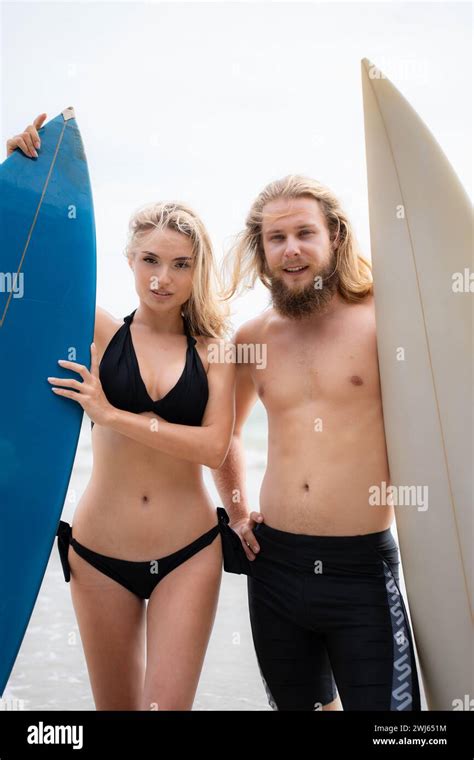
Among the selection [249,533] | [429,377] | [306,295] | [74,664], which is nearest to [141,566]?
[249,533]

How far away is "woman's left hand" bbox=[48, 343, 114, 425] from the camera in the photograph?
218 centimetres

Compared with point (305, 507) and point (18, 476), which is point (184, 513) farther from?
point (18, 476)

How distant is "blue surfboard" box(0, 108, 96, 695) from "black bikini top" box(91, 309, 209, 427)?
18cm

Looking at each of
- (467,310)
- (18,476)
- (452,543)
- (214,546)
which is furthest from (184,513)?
(467,310)

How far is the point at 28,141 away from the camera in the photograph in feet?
8.67

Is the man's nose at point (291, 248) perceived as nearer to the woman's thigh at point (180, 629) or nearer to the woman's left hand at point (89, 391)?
the woman's left hand at point (89, 391)

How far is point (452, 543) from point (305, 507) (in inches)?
22.3

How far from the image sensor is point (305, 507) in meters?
2.36

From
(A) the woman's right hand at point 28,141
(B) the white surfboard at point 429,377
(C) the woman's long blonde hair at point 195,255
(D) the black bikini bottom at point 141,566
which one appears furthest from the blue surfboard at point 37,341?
(B) the white surfboard at point 429,377

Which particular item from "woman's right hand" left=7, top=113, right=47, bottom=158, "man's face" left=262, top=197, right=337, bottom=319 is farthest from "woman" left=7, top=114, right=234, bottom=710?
"woman's right hand" left=7, top=113, right=47, bottom=158

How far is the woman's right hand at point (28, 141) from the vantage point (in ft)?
8.66

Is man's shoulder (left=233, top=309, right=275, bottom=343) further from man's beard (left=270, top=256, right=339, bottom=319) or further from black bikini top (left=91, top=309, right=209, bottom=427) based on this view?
black bikini top (left=91, top=309, right=209, bottom=427)

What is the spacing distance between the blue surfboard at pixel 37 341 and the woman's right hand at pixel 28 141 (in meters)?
0.03
